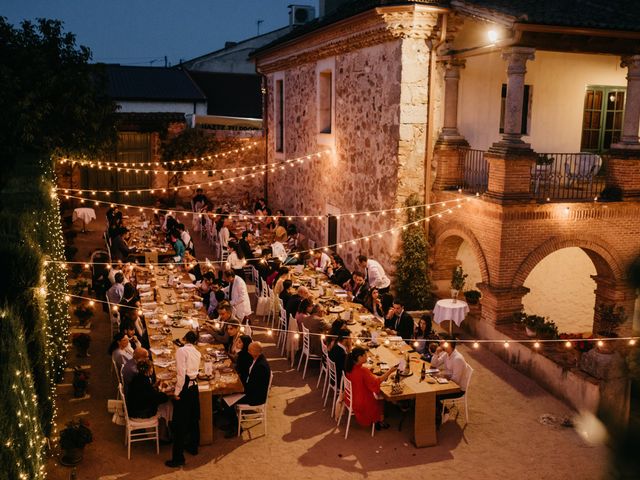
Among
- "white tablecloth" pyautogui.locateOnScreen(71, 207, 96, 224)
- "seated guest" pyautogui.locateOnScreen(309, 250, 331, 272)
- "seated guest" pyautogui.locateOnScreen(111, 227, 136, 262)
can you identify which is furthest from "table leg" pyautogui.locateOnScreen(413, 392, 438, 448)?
"white tablecloth" pyautogui.locateOnScreen(71, 207, 96, 224)

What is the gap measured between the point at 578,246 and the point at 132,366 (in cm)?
852

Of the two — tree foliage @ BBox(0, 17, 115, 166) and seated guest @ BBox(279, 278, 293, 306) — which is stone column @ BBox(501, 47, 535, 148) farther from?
tree foliage @ BBox(0, 17, 115, 166)

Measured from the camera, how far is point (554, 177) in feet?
41.0

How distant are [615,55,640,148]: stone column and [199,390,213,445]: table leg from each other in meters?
9.19

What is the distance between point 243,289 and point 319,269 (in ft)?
9.56

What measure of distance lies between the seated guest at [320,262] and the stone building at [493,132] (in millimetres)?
1109

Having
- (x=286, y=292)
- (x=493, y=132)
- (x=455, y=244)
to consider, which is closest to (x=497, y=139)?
(x=493, y=132)

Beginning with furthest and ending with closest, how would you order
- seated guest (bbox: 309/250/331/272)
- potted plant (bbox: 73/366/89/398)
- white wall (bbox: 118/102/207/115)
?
white wall (bbox: 118/102/207/115)
seated guest (bbox: 309/250/331/272)
potted plant (bbox: 73/366/89/398)

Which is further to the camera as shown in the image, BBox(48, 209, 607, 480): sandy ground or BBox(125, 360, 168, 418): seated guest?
BBox(125, 360, 168, 418): seated guest

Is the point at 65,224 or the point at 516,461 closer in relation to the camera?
the point at 516,461

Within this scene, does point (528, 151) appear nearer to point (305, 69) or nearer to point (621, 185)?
point (621, 185)

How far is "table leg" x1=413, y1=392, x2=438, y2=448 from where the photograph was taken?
8570 millimetres

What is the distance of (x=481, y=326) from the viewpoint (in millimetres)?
12344

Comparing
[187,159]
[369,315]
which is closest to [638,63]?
[369,315]
